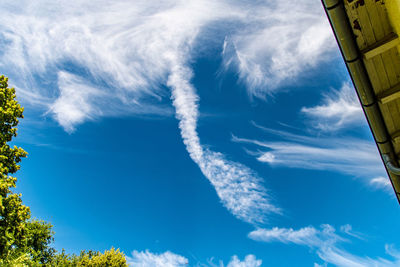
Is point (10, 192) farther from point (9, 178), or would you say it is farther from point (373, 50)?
point (373, 50)

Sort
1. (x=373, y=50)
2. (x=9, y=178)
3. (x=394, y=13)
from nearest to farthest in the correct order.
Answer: (x=394, y=13), (x=373, y=50), (x=9, y=178)

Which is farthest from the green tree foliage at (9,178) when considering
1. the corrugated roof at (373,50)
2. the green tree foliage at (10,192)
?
the corrugated roof at (373,50)

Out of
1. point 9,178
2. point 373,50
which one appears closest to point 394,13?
point 373,50

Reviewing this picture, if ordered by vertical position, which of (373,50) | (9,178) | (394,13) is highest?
(9,178)

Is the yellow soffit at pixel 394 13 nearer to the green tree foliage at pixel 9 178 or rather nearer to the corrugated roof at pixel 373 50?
the corrugated roof at pixel 373 50

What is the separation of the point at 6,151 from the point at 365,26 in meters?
15.7

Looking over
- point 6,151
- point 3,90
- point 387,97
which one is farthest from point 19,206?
point 387,97

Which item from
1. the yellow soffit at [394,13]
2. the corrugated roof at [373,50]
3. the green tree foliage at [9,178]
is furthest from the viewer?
the green tree foliage at [9,178]

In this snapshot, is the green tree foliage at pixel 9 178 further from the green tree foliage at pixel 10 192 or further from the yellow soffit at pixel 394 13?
the yellow soffit at pixel 394 13

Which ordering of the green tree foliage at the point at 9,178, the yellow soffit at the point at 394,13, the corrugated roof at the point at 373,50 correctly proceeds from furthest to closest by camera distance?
the green tree foliage at the point at 9,178 → the corrugated roof at the point at 373,50 → the yellow soffit at the point at 394,13

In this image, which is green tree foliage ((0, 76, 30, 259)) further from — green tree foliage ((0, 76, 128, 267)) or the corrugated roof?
the corrugated roof

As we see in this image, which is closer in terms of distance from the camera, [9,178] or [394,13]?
[394,13]

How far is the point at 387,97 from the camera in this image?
110 inches

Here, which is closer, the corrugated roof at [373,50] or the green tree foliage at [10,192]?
the corrugated roof at [373,50]
